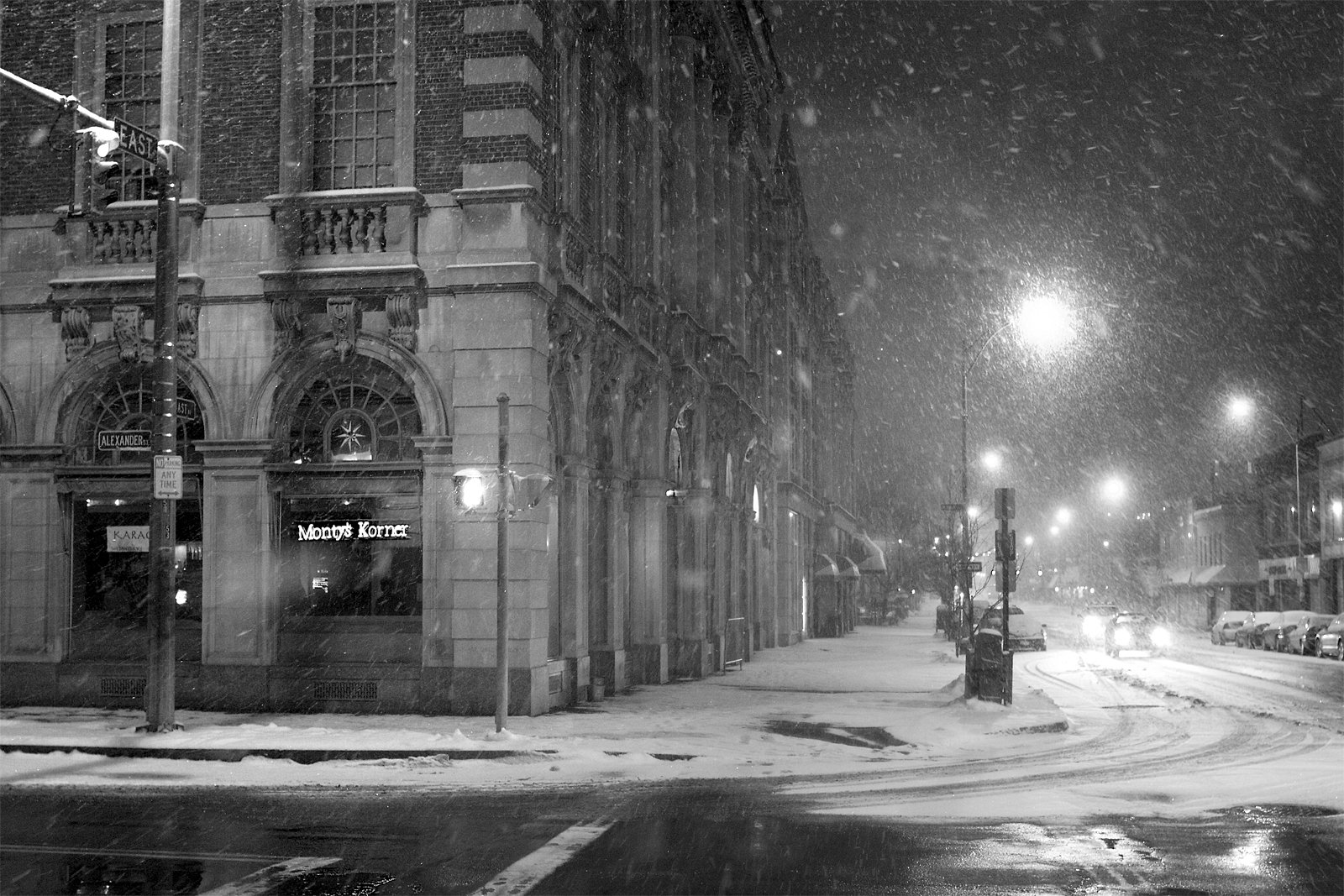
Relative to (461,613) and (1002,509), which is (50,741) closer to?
(461,613)

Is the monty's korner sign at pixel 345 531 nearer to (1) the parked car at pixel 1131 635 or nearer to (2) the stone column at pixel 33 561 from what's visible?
(2) the stone column at pixel 33 561

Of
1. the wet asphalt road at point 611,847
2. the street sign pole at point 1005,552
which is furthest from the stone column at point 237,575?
the street sign pole at point 1005,552

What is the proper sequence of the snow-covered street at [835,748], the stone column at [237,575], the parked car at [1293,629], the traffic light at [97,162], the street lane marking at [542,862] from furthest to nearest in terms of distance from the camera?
the parked car at [1293,629] → the stone column at [237,575] → the traffic light at [97,162] → the snow-covered street at [835,748] → the street lane marking at [542,862]

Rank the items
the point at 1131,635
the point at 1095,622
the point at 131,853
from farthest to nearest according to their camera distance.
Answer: the point at 1095,622
the point at 1131,635
the point at 131,853

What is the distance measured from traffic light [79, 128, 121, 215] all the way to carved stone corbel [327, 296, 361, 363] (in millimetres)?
3843

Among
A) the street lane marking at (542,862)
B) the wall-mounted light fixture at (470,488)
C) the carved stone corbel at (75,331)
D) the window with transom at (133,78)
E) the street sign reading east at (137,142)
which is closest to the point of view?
the street lane marking at (542,862)

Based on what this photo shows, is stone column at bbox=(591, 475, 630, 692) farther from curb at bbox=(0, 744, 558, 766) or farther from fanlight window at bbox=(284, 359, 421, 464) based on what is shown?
curb at bbox=(0, 744, 558, 766)

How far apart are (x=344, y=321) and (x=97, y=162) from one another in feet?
15.2

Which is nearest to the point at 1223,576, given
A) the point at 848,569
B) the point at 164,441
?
the point at 848,569

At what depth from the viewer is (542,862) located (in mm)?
9484

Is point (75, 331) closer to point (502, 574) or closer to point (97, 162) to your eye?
point (97, 162)

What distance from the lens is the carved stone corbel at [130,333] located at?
20.0 metres

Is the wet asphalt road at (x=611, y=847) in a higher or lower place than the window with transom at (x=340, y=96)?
lower

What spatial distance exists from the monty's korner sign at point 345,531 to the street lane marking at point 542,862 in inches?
364
